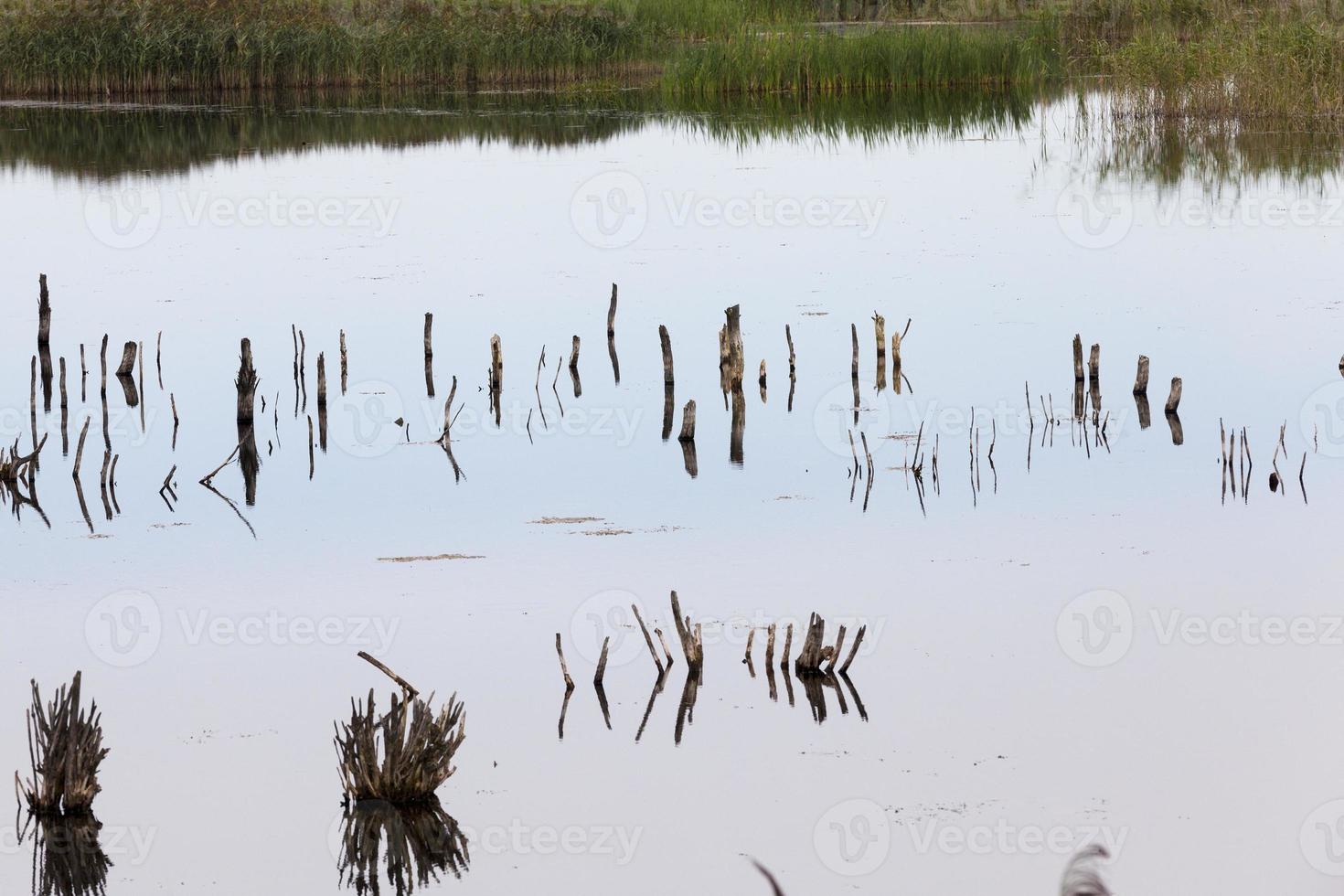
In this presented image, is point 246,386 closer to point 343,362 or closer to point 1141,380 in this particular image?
point 343,362

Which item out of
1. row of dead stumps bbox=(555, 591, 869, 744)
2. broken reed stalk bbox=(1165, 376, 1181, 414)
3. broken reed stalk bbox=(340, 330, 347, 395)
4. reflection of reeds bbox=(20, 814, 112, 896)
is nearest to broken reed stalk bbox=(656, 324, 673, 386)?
broken reed stalk bbox=(340, 330, 347, 395)

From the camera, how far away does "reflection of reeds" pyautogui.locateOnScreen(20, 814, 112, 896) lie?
6418 mm

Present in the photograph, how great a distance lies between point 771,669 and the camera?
805 cm

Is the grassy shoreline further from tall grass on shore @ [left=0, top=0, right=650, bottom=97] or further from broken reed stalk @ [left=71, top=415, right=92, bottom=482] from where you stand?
broken reed stalk @ [left=71, top=415, right=92, bottom=482]

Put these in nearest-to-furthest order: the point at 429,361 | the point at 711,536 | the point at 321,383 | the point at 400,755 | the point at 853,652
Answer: the point at 400,755 → the point at 853,652 → the point at 711,536 → the point at 321,383 → the point at 429,361

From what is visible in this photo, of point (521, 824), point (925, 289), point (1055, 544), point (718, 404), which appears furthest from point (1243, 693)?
point (925, 289)

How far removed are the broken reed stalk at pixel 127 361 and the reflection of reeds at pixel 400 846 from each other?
7.48 metres

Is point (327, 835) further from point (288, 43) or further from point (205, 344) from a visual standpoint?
point (288, 43)

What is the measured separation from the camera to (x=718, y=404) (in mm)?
13258

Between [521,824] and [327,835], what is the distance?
0.71m

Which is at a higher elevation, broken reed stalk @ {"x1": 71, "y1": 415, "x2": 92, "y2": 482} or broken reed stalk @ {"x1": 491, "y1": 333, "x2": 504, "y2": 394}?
broken reed stalk @ {"x1": 491, "y1": 333, "x2": 504, "y2": 394}

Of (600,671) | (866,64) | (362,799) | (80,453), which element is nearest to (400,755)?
(362,799)

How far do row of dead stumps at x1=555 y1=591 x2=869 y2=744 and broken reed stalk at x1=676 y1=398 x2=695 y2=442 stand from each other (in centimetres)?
407

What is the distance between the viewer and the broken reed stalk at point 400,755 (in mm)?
6762
